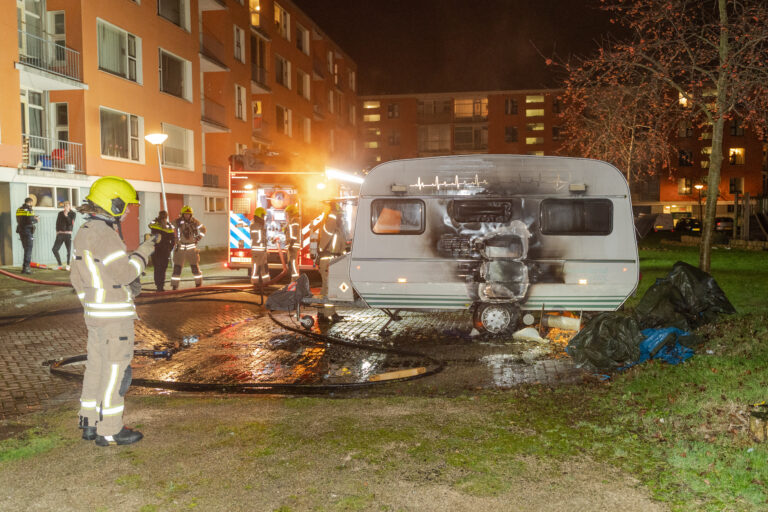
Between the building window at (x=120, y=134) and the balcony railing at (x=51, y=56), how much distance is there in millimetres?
1750

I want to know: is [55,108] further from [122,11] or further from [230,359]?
[230,359]

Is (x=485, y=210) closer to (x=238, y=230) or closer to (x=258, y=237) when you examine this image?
(x=258, y=237)

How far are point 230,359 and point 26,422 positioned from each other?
2679mm

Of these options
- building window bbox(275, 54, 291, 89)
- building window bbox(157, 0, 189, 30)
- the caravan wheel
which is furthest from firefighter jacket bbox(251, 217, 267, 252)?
building window bbox(275, 54, 291, 89)

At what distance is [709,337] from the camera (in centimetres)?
774

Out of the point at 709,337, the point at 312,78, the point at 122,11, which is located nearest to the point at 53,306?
the point at 709,337

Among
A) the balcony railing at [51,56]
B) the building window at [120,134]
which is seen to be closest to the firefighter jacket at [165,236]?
the balcony railing at [51,56]

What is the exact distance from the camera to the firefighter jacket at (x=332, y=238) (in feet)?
35.4

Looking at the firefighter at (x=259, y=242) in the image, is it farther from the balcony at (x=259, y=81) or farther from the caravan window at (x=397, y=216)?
the balcony at (x=259, y=81)

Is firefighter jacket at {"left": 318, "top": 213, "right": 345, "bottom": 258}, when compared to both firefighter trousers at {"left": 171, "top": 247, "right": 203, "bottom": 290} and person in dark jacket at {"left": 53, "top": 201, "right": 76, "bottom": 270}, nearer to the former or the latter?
firefighter trousers at {"left": 171, "top": 247, "right": 203, "bottom": 290}

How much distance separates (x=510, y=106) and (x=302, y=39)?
113 feet

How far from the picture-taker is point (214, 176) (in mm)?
31844

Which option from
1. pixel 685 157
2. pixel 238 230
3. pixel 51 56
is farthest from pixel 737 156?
pixel 51 56

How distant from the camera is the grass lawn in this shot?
12.2 feet
